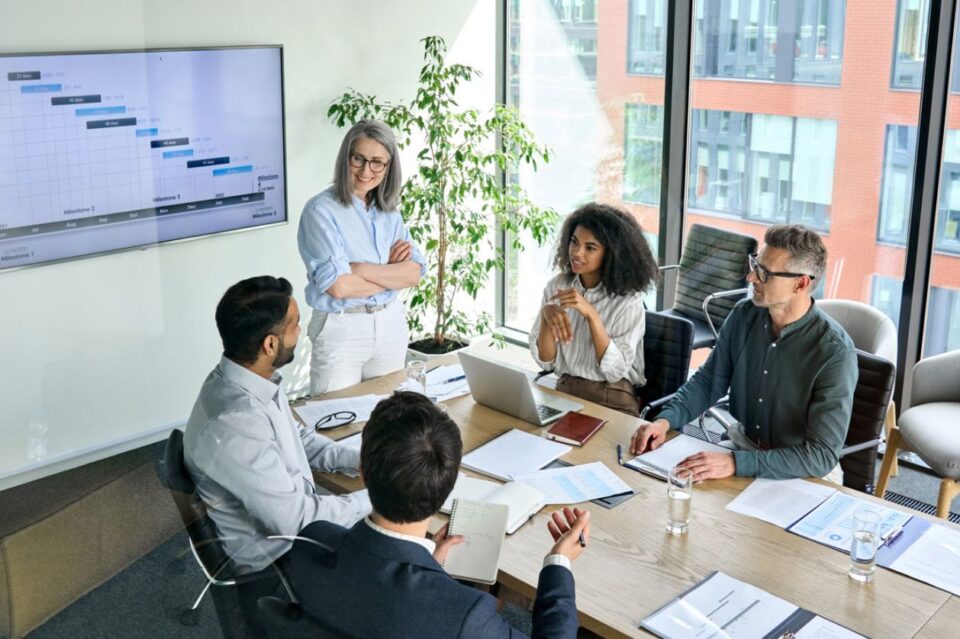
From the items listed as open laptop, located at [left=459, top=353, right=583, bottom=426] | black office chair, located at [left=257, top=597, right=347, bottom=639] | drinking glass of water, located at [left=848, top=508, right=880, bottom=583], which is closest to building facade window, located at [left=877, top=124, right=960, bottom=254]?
open laptop, located at [left=459, top=353, right=583, bottom=426]

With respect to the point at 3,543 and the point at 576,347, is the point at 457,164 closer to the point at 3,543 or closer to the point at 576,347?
the point at 576,347

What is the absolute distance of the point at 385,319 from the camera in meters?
4.09

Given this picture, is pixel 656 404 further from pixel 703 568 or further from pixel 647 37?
pixel 647 37

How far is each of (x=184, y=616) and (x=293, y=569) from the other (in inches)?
44.3

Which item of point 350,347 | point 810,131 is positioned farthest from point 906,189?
point 350,347

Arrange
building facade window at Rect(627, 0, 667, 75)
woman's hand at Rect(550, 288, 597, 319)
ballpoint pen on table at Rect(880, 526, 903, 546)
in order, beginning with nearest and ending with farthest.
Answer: ballpoint pen on table at Rect(880, 526, 903, 546) → woman's hand at Rect(550, 288, 597, 319) → building facade window at Rect(627, 0, 667, 75)

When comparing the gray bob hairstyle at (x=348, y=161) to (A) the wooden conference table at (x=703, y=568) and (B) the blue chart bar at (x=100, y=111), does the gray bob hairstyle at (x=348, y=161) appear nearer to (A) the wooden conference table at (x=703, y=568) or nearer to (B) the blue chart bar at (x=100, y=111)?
(B) the blue chart bar at (x=100, y=111)

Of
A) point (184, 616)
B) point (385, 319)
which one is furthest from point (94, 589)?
point (385, 319)

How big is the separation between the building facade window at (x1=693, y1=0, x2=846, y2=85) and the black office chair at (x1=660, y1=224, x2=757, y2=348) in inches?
32.6

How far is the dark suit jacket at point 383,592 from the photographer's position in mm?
1771

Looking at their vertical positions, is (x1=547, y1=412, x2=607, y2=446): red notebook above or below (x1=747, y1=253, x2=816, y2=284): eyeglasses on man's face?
below

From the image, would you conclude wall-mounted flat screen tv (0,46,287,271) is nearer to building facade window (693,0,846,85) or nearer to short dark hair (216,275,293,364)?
short dark hair (216,275,293,364)

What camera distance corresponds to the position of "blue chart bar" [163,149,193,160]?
4588mm

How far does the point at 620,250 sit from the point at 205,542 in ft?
5.92
